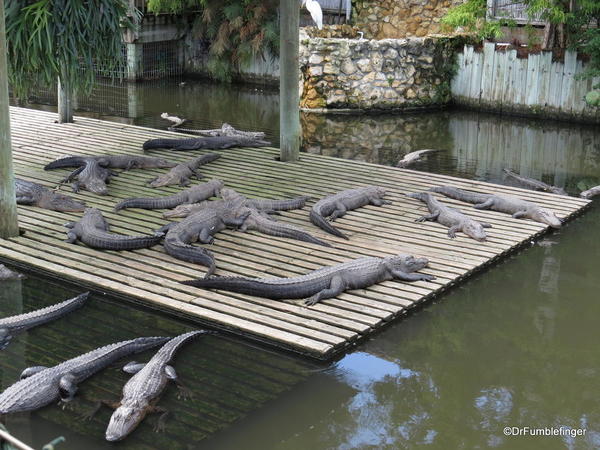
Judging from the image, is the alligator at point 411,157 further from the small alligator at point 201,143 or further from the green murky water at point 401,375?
the green murky water at point 401,375

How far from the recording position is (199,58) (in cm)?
1756

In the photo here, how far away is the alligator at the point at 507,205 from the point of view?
7293 millimetres

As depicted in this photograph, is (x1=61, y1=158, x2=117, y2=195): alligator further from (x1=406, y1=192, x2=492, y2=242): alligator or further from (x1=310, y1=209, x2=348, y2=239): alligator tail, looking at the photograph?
(x1=406, y1=192, x2=492, y2=242): alligator

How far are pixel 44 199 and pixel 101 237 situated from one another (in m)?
1.29

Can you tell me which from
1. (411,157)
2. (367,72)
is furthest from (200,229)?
(367,72)

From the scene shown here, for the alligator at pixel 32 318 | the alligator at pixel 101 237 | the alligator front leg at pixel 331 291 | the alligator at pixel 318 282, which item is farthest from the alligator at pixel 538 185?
the alligator at pixel 32 318

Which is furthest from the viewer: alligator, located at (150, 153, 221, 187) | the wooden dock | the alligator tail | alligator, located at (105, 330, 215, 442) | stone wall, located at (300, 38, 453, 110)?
stone wall, located at (300, 38, 453, 110)

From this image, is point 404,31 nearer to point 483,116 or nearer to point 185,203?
point 483,116

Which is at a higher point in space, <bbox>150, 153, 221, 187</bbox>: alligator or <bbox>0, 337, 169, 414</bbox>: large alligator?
<bbox>150, 153, 221, 187</bbox>: alligator

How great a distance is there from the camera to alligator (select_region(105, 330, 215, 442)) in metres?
3.95

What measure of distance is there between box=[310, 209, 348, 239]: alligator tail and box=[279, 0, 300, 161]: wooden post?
217cm

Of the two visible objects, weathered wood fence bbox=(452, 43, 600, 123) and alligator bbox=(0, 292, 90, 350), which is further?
weathered wood fence bbox=(452, 43, 600, 123)

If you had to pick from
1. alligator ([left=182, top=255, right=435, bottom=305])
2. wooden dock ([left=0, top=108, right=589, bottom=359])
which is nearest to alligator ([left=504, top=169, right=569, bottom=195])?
wooden dock ([left=0, top=108, right=589, bottom=359])

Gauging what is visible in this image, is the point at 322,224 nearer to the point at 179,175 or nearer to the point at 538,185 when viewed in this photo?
the point at 179,175
